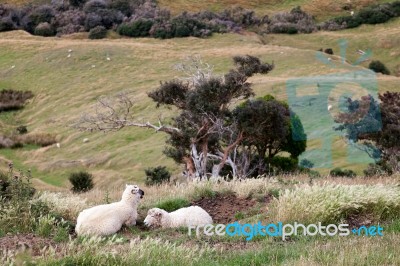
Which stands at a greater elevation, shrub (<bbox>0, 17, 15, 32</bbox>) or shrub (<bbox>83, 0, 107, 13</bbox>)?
shrub (<bbox>83, 0, 107, 13</bbox>)

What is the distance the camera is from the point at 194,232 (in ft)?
28.7

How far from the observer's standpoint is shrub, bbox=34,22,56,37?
82.6 metres

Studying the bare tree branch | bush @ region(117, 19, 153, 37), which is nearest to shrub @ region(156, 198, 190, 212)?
the bare tree branch

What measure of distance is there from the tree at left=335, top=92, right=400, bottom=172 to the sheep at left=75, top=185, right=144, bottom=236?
18916mm

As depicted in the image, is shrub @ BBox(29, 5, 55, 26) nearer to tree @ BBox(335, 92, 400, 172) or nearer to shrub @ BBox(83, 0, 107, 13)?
shrub @ BBox(83, 0, 107, 13)

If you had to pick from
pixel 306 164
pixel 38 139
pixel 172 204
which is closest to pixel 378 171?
pixel 172 204

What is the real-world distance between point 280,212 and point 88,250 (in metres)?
3.51

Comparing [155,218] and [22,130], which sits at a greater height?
[155,218]

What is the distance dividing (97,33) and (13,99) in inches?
998

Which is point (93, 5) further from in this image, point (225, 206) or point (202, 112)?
point (225, 206)

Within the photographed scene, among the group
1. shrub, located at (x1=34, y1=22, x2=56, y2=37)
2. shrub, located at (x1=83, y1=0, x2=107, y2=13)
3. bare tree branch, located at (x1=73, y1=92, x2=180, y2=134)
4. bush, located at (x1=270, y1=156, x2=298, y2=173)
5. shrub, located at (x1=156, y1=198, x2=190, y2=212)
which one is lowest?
shrub, located at (x1=34, y1=22, x2=56, y2=37)

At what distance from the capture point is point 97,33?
256 ft

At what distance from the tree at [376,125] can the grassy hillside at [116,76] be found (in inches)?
64.3

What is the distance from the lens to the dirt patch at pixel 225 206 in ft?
33.3
